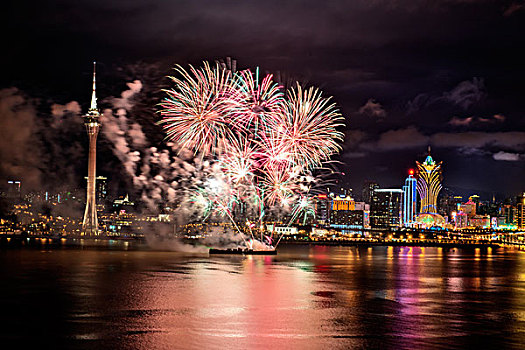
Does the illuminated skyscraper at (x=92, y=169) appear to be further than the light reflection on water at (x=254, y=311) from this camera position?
Yes

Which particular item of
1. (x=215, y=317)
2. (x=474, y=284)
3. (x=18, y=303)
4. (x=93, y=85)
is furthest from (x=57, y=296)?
(x=93, y=85)

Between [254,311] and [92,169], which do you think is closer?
[254,311]

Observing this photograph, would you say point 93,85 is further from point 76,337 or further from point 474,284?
point 76,337

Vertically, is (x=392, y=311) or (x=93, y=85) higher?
(x=93, y=85)

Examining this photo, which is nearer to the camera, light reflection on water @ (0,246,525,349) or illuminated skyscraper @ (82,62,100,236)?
light reflection on water @ (0,246,525,349)

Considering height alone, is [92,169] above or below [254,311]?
above

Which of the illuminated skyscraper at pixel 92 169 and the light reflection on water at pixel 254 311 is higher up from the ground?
the illuminated skyscraper at pixel 92 169

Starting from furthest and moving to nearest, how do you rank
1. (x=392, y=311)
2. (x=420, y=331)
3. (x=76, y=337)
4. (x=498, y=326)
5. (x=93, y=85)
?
(x=93, y=85) < (x=392, y=311) < (x=498, y=326) < (x=420, y=331) < (x=76, y=337)

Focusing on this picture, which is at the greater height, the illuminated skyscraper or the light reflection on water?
the illuminated skyscraper
